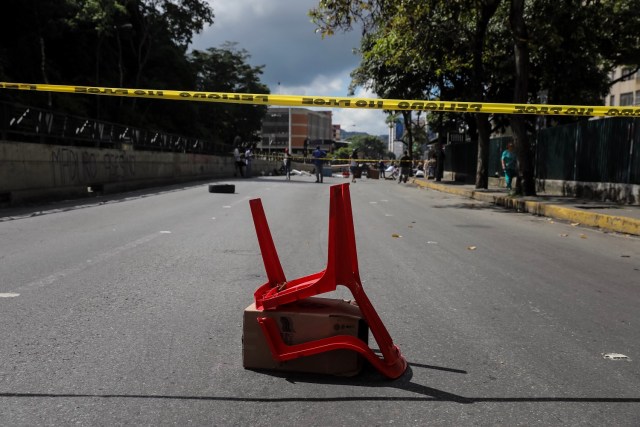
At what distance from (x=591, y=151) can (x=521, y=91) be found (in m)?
2.73

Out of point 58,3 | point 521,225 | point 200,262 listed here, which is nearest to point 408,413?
point 200,262

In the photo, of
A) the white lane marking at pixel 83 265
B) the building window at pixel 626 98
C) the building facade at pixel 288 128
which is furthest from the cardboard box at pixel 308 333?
the building facade at pixel 288 128

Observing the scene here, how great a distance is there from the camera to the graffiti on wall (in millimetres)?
16148

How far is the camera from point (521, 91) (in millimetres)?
16734

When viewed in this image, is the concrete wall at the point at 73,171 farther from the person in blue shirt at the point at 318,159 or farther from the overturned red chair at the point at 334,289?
the overturned red chair at the point at 334,289

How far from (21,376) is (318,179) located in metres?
27.6

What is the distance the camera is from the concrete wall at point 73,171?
548 inches

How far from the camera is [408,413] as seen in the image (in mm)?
3117

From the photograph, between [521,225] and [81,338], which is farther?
[521,225]

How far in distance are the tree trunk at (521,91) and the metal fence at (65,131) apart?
524 inches

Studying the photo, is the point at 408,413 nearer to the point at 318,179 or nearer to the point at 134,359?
the point at 134,359

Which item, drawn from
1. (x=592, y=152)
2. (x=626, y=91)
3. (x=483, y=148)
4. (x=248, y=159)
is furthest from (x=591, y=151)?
(x=626, y=91)

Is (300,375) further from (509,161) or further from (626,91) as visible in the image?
(626,91)

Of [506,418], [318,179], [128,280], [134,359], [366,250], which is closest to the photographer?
[506,418]
